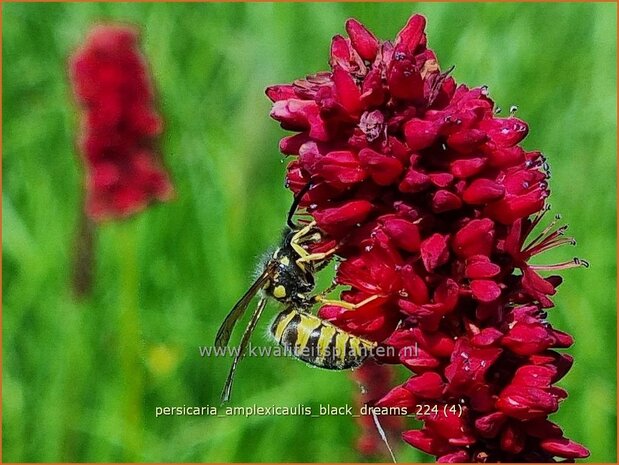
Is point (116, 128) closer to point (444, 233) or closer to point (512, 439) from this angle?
point (444, 233)

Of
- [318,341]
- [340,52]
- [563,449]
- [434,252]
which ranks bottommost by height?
[563,449]

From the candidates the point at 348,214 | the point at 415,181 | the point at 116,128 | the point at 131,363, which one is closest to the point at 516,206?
the point at 415,181

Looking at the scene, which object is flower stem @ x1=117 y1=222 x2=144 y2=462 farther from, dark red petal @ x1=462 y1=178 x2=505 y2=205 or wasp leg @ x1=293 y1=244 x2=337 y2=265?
dark red petal @ x1=462 y1=178 x2=505 y2=205

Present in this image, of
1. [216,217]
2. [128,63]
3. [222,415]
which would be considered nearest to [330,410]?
[222,415]

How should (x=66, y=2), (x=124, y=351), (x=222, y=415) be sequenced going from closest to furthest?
(x=124, y=351), (x=222, y=415), (x=66, y=2)

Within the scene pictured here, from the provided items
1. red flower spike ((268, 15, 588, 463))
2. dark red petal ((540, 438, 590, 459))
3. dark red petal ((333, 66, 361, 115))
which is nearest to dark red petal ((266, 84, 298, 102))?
red flower spike ((268, 15, 588, 463))

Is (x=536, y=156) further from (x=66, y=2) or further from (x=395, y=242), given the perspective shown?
(x=66, y=2)
